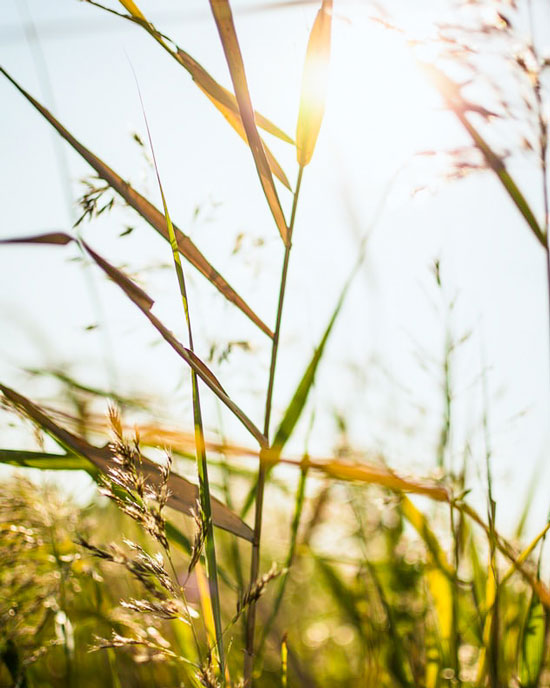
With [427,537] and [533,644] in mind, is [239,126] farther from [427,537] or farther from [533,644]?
[533,644]

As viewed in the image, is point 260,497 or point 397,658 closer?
point 260,497

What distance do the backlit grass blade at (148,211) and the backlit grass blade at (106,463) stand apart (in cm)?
21

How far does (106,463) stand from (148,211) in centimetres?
30

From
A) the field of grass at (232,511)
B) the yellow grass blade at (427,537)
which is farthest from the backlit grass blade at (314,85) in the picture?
the yellow grass blade at (427,537)

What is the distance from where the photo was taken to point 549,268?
2.43 feet

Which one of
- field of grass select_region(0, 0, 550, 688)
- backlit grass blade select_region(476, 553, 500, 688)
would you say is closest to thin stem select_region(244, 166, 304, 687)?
field of grass select_region(0, 0, 550, 688)

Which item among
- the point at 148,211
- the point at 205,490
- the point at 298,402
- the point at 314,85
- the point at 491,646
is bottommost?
the point at 491,646

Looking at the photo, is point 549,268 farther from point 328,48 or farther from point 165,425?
point 165,425

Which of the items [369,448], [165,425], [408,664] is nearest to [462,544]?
[408,664]

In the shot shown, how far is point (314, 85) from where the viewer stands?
66 cm

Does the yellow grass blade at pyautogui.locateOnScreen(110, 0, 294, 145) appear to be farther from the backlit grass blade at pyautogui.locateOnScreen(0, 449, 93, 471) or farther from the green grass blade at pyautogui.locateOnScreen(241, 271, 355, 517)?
the backlit grass blade at pyautogui.locateOnScreen(0, 449, 93, 471)

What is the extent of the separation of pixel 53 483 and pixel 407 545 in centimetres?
75

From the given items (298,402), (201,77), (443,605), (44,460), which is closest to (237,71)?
(201,77)

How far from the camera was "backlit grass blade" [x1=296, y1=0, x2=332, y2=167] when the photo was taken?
2.10ft
